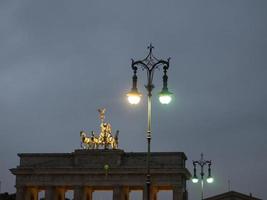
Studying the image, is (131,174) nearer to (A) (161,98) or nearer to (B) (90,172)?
(B) (90,172)

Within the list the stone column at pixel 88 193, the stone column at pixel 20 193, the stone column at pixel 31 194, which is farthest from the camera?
the stone column at pixel 31 194

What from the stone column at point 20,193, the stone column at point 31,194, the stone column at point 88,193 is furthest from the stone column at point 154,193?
the stone column at point 20,193

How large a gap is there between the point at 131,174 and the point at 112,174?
8.43ft

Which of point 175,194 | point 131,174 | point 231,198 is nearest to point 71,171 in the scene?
point 131,174

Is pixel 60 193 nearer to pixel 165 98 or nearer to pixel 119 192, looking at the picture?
pixel 119 192

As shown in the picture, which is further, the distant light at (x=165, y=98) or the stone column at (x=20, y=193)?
the stone column at (x=20, y=193)

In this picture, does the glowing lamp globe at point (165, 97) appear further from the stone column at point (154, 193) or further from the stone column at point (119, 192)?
the stone column at point (154, 193)

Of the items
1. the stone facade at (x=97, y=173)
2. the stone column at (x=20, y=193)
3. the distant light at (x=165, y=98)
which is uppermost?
the stone facade at (x=97, y=173)

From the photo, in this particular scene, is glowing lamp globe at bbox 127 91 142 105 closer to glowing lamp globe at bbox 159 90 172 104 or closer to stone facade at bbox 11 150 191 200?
glowing lamp globe at bbox 159 90 172 104

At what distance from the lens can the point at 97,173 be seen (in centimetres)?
8438

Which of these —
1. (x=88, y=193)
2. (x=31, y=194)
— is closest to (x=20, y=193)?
(x=31, y=194)

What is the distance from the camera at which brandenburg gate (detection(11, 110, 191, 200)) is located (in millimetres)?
83000

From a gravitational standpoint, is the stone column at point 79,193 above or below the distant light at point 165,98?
above

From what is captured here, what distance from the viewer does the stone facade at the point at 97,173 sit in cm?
8294
